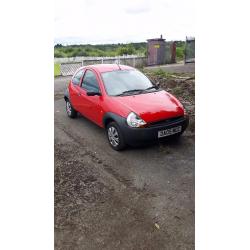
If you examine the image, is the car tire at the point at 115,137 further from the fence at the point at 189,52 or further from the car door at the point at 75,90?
the fence at the point at 189,52

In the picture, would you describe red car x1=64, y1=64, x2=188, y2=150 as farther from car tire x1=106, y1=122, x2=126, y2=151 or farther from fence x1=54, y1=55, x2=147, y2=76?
fence x1=54, y1=55, x2=147, y2=76

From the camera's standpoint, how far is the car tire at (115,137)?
4824 mm

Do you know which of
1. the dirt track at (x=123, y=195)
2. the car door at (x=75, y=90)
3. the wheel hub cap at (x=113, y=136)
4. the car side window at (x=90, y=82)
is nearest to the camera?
the dirt track at (x=123, y=195)

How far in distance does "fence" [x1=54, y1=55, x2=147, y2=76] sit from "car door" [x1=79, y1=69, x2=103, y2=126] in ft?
36.0

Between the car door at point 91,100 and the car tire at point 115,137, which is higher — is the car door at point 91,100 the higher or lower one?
the higher one

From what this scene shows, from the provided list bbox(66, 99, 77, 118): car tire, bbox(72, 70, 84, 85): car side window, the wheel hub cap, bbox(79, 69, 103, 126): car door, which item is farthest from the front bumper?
bbox(66, 99, 77, 118): car tire

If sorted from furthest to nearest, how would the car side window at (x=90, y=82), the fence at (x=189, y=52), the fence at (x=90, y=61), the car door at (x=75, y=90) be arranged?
the fence at (x=90, y=61)
the fence at (x=189, y=52)
the car door at (x=75, y=90)
the car side window at (x=90, y=82)

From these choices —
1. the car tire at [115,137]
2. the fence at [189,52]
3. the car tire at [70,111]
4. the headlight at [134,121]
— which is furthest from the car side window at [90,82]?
the fence at [189,52]

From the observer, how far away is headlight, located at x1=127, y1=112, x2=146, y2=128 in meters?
4.61

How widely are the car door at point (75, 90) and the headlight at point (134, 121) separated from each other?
1933mm

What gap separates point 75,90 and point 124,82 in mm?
1362
